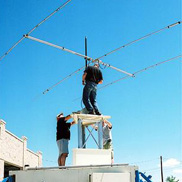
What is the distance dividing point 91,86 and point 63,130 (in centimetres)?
151

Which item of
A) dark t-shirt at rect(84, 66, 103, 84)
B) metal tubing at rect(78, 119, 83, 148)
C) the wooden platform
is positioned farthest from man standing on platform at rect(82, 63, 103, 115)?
metal tubing at rect(78, 119, 83, 148)

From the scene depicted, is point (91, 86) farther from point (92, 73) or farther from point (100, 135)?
point (100, 135)

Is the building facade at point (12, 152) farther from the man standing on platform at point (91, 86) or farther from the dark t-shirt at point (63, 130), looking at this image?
the man standing on platform at point (91, 86)

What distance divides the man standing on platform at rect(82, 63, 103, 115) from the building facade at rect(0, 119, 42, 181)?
58.7 ft

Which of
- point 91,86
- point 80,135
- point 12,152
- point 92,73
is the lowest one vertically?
point 80,135

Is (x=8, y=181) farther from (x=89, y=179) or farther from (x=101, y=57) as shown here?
(x=101, y=57)

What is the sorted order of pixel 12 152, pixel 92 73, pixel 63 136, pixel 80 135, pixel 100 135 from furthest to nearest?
pixel 12 152
pixel 92 73
pixel 63 136
pixel 100 135
pixel 80 135

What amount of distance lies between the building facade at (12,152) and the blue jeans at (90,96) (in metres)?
17.9

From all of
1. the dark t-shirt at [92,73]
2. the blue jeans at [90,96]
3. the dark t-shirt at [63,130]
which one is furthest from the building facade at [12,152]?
the dark t-shirt at [92,73]

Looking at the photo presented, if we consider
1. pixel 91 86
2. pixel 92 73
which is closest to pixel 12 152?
pixel 91 86

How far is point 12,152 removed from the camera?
30.2m

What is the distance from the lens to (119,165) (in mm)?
5801

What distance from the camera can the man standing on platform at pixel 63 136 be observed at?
8812mm

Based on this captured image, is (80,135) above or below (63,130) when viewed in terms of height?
below
